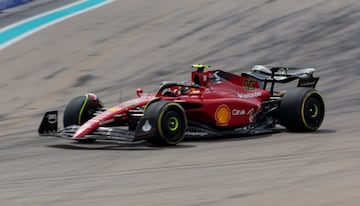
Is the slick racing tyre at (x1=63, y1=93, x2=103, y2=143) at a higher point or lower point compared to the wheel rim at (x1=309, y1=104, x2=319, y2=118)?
higher

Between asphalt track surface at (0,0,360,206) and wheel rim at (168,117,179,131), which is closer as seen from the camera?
asphalt track surface at (0,0,360,206)

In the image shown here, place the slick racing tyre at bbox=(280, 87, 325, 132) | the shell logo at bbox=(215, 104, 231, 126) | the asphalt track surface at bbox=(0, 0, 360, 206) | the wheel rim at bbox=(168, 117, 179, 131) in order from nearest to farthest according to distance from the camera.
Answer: the asphalt track surface at bbox=(0, 0, 360, 206)
the wheel rim at bbox=(168, 117, 179, 131)
the shell logo at bbox=(215, 104, 231, 126)
the slick racing tyre at bbox=(280, 87, 325, 132)

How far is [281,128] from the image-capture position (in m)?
13.1

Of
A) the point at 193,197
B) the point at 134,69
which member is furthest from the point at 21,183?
the point at 134,69


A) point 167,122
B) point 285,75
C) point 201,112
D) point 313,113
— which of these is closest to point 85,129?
point 167,122

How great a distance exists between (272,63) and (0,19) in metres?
9.65

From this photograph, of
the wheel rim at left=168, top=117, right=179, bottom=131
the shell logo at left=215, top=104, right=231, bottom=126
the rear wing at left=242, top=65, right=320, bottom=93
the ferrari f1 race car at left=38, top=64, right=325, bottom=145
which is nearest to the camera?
the wheel rim at left=168, top=117, right=179, bottom=131

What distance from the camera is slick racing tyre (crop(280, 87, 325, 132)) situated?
1218 cm

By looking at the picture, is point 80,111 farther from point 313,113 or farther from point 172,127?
point 313,113

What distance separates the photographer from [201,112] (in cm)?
1189

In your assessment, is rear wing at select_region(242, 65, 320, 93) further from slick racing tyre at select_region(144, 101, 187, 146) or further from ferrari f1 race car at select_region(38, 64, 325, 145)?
slick racing tyre at select_region(144, 101, 187, 146)

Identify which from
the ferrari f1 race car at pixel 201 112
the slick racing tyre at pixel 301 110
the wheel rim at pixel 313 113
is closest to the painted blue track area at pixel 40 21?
the ferrari f1 race car at pixel 201 112

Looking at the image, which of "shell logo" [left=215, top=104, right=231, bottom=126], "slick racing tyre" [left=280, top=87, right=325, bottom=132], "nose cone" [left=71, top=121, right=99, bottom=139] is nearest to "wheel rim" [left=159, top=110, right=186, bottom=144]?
"shell logo" [left=215, top=104, right=231, bottom=126]

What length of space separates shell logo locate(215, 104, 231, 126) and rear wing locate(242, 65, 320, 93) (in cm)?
121
